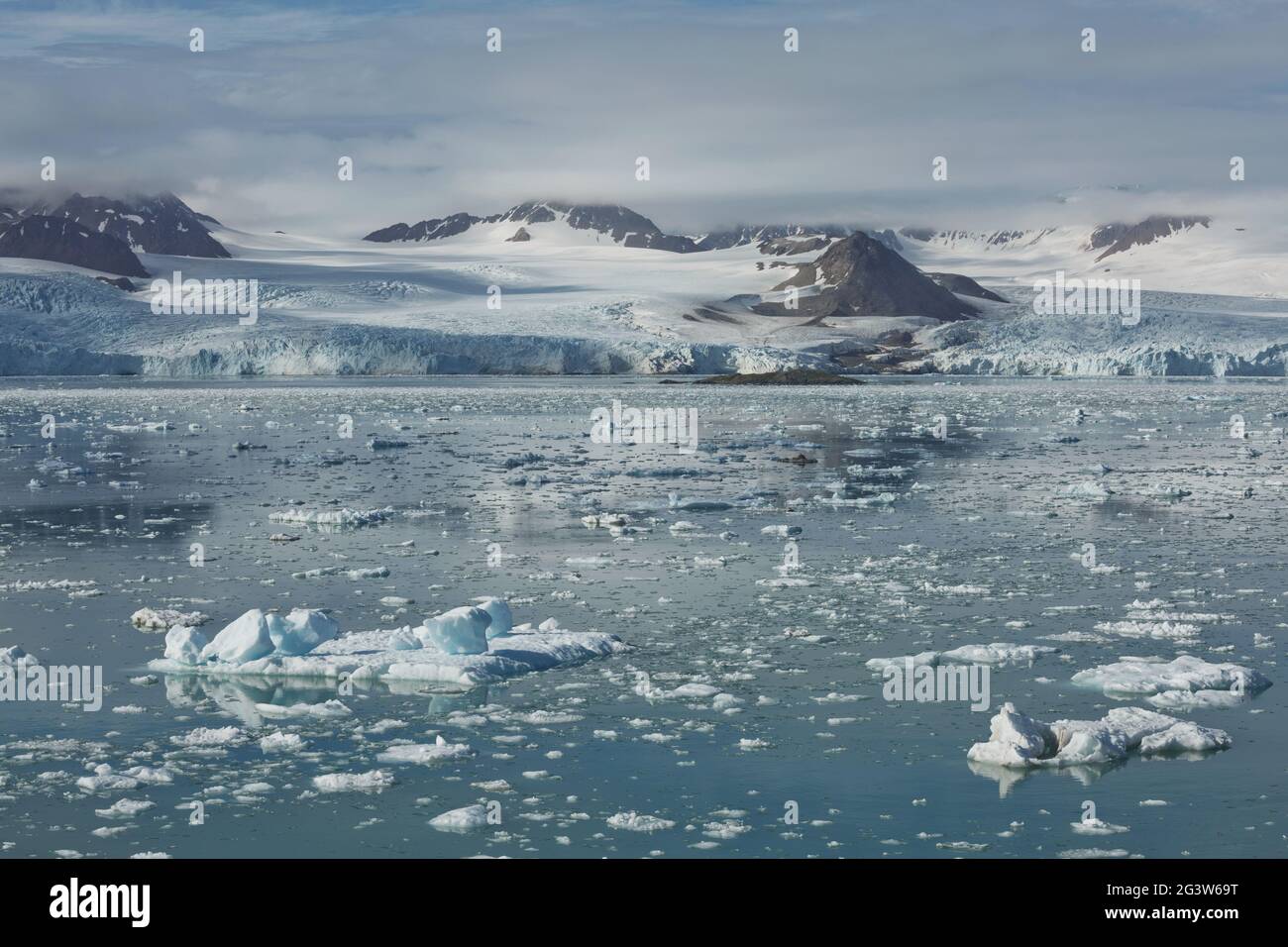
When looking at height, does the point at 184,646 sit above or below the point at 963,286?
below

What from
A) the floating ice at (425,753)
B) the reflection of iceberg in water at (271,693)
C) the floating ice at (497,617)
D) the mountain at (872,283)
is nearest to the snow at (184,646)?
the reflection of iceberg in water at (271,693)

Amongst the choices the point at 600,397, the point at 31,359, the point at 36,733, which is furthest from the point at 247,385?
the point at 36,733

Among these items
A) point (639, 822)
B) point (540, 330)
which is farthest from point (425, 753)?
point (540, 330)

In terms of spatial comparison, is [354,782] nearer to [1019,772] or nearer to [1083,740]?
[1019,772]

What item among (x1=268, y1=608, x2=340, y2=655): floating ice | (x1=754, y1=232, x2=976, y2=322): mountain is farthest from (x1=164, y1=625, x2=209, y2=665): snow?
(x1=754, y1=232, x2=976, y2=322): mountain

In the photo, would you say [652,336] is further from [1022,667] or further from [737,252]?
[737,252]

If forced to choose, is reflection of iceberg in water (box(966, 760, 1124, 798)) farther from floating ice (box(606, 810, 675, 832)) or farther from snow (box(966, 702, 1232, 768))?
floating ice (box(606, 810, 675, 832))
